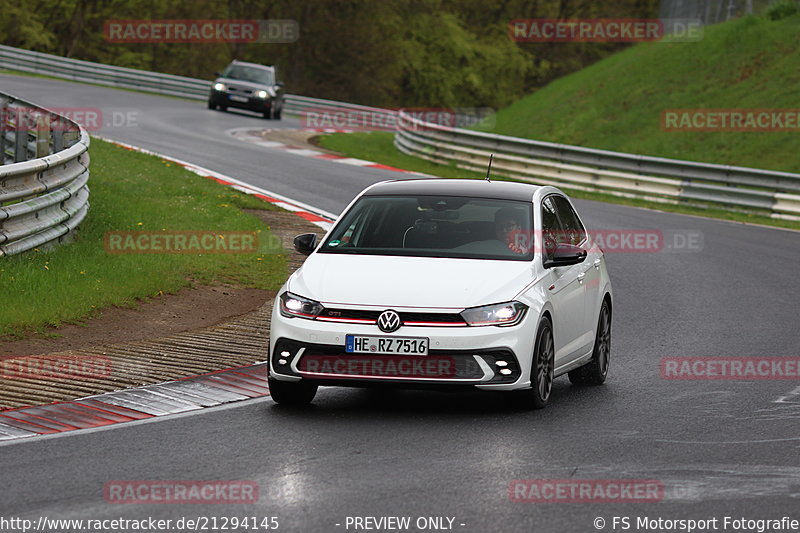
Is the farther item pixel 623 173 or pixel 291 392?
pixel 623 173

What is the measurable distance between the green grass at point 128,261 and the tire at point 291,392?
2.94 meters

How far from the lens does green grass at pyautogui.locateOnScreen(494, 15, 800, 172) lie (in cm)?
3350

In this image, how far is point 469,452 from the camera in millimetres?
7914

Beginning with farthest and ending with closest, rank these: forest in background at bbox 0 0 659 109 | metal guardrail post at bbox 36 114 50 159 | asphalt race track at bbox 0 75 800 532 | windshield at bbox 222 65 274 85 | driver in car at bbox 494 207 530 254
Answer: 1. forest in background at bbox 0 0 659 109
2. windshield at bbox 222 65 274 85
3. metal guardrail post at bbox 36 114 50 159
4. driver in car at bbox 494 207 530 254
5. asphalt race track at bbox 0 75 800 532

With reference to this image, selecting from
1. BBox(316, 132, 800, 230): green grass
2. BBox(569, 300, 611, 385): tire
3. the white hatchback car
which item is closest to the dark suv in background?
BBox(316, 132, 800, 230): green grass

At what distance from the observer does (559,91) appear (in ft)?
142

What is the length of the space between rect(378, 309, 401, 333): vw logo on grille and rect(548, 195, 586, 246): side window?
2196 millimetres

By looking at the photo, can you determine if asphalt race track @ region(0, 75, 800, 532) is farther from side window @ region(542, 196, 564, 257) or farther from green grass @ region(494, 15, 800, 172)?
green grass @ region(494, 15, 800, 172)

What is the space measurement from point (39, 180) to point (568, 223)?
6025mm

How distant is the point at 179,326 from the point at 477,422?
4.25 metres

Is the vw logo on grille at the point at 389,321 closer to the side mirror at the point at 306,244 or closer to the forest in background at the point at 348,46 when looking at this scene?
the side mirror at the point at 306,244

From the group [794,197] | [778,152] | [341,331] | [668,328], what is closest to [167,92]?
[778,152]

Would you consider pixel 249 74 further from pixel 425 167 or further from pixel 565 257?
pixel 565 257

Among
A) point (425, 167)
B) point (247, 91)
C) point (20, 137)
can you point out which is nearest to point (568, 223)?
point (20, 137)
